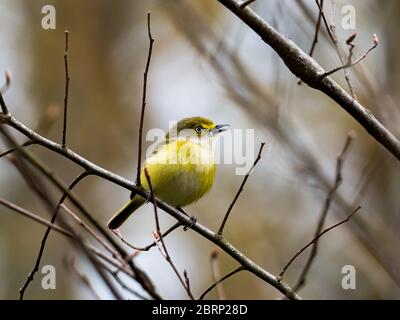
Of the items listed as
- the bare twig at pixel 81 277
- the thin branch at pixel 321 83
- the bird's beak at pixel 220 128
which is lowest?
the bare twig at pixel 81 277

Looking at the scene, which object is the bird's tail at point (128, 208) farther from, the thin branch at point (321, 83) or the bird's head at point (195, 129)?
the thin branch at point (321, 83)

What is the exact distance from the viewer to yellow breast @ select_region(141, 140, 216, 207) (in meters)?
4.65

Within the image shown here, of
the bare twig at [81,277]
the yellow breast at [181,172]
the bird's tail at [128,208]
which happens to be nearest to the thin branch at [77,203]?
the bare twig at [81,277]

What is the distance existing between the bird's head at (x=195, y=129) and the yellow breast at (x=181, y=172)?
0.23m

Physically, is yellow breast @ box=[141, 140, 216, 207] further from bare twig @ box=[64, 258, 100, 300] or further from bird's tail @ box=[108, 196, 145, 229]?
bare twig @ box=[64, 258, 100, 300]

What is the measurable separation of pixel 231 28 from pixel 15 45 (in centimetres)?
601

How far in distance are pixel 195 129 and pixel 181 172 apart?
0.68 metres

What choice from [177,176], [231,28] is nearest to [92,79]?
[231,28]

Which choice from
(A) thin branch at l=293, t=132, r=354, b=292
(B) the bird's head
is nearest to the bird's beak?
(B) the bird's head

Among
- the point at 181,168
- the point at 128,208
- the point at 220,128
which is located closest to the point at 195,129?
the point at 220,128

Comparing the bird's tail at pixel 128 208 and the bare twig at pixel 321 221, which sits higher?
the bird's tail at pixel 128 208

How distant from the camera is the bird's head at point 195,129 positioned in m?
5.17

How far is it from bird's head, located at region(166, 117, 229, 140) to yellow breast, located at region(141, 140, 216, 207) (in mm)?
227

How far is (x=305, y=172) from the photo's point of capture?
4668mm
